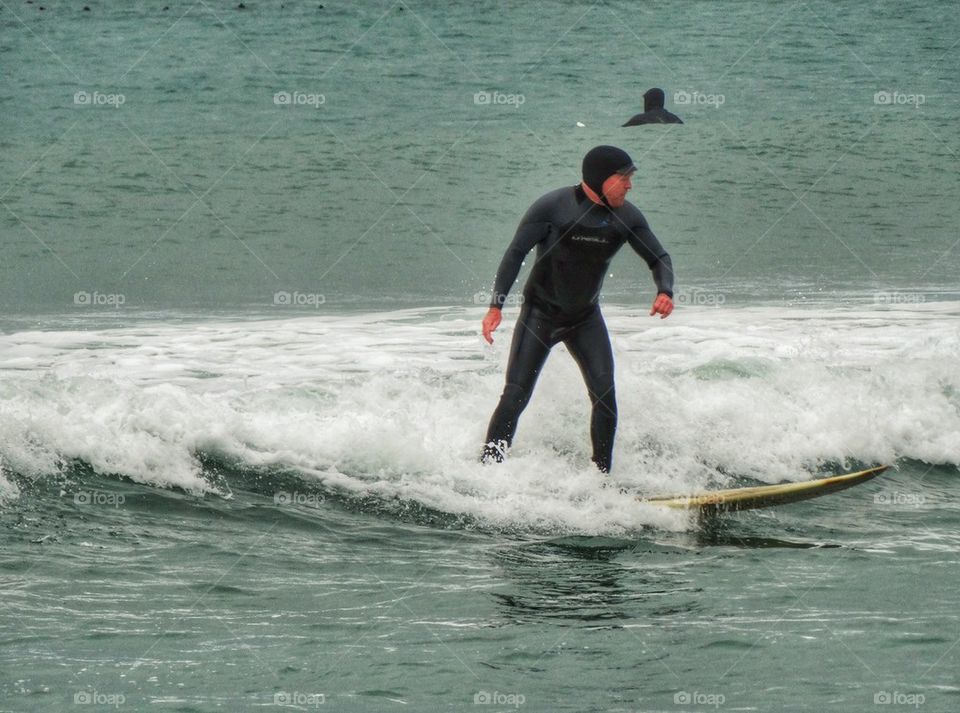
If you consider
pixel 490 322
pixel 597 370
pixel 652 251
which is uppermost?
pixel 652 251

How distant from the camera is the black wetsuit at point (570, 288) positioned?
7914mm

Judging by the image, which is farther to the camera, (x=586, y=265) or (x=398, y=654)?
(x=586, y=265)

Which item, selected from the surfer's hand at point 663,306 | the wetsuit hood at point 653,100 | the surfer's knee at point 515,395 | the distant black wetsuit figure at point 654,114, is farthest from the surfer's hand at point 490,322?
the wetsuit hood at point 653,100

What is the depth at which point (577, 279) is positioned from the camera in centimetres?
804

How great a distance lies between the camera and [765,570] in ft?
A: 22.1

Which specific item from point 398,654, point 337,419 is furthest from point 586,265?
point 398,654

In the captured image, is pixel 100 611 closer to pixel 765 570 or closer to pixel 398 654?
→ pixel 398 654

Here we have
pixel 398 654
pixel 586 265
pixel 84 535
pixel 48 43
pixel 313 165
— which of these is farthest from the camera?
pixel 48 43

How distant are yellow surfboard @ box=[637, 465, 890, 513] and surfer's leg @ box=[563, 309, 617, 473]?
0.47 meters

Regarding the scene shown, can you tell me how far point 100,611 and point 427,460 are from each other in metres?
3.26

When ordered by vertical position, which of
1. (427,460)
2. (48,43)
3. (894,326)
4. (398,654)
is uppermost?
(48,43)

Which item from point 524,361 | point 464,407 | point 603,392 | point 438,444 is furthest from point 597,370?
point 464,407

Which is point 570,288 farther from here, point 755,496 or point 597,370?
point 755,496

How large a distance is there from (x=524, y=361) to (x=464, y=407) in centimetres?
208
